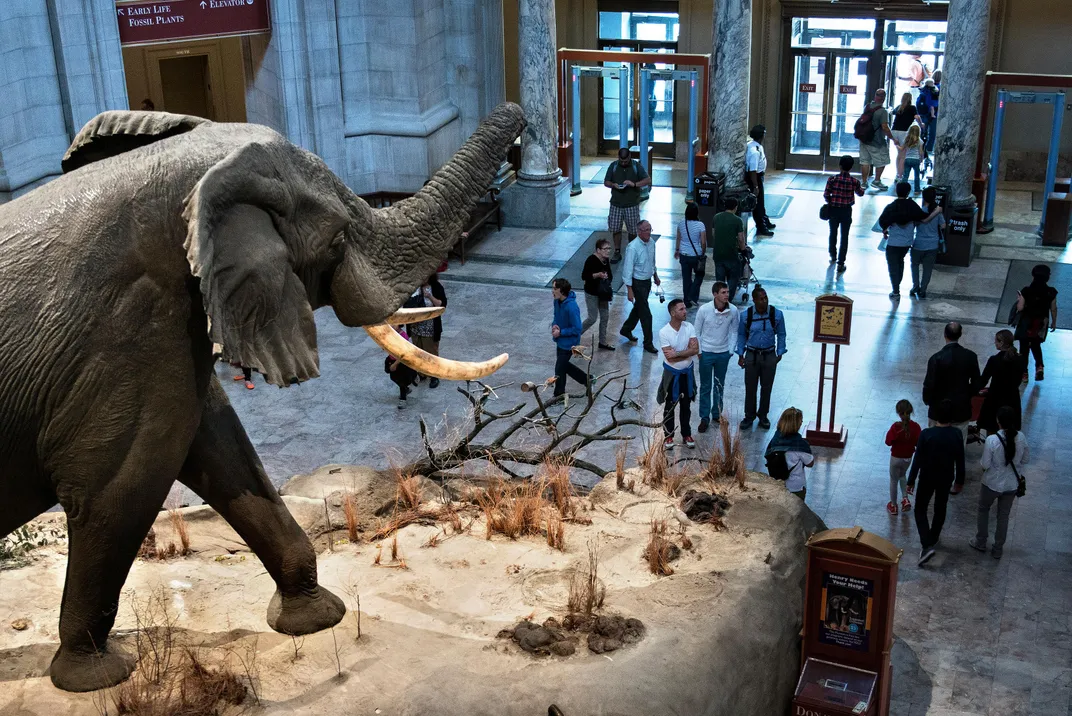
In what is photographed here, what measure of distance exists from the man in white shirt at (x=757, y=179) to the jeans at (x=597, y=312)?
5153 millimetres

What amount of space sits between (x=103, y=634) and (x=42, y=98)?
396 inches

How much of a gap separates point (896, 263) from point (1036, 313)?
2973 millimetres

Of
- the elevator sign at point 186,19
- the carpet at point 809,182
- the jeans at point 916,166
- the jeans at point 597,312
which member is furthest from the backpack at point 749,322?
the carpet at point 809,182

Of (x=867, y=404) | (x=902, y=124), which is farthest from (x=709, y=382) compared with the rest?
(x=902, y=124)

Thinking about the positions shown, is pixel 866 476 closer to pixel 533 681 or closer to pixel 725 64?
pixel 533 681

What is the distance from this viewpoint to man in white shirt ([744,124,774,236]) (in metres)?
18.4

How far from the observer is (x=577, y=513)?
8484mm

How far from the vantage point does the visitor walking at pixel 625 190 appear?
17172mm

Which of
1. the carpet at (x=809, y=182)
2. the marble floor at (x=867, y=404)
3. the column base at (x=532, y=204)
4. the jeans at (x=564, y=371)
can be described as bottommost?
the marble floor at (x=867, y=404)

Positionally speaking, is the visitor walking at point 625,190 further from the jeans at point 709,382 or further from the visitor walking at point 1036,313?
the visitor walking at point 1036,313

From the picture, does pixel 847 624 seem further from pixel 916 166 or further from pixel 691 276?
pixel 916 166

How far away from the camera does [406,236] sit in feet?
18.3

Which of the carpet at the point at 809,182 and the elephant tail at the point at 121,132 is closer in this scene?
the elephant tail at the point at 121,132

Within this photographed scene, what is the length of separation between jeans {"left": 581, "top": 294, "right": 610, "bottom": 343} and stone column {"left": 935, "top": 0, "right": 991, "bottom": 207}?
6164 millimetres
